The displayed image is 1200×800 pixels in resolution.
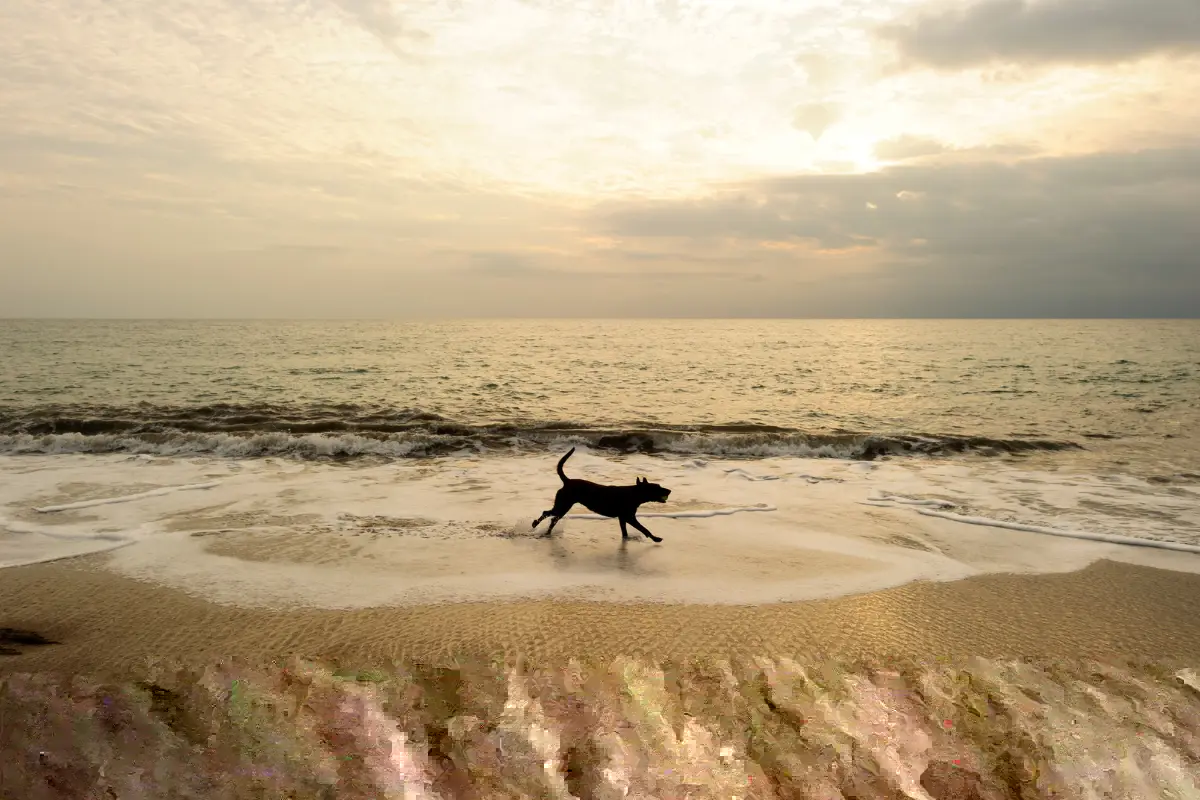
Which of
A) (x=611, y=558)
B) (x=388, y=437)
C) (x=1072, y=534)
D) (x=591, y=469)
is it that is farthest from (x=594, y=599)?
(x=388, y=437)

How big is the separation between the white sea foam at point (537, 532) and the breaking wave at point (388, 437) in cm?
180

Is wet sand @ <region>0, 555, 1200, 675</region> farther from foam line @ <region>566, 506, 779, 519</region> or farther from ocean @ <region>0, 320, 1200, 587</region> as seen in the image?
foam line @ <region>566, 506, 779, 519</region>

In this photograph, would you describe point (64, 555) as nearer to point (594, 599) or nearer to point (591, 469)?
point (594, 599)

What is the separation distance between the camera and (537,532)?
7789 mm

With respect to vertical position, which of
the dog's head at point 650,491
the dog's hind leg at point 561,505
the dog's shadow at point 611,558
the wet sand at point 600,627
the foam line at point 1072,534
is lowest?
the foam line at point 1072,534

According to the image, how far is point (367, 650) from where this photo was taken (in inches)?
175

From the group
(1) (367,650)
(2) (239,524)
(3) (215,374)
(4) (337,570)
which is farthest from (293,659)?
(3) (215,374)

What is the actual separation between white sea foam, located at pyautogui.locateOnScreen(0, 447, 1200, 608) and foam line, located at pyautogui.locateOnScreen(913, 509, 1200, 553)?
45 mm

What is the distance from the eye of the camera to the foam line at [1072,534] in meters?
7.42

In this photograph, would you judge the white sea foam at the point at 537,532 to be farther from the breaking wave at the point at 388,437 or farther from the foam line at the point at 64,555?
the breaking wave at the point at 388,437

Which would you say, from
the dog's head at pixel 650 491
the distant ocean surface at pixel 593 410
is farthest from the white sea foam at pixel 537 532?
the distant ocean surface at pixel 593 410

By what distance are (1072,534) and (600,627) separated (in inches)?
251

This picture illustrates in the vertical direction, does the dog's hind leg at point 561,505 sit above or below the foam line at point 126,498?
above

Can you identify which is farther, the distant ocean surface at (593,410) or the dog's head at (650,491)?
the distant ocean surface at (593,410)
